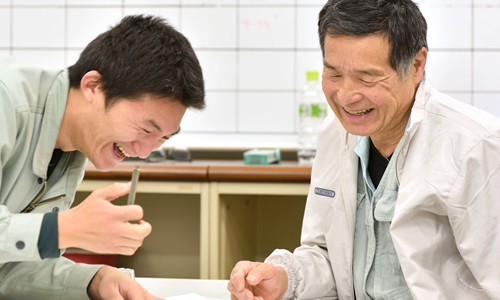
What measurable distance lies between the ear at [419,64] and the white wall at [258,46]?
59.5 inches

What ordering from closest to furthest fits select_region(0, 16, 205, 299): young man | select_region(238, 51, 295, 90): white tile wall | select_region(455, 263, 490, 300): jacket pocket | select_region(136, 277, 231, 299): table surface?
select_region(0, 16, 205, 299): young man
select_region(455, 263, 490, 300): jacket pocket
select_region(136, 277, 231, 299): table surface
select_region(238, 51, 295, 90): white tile wall

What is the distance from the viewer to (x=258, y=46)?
2.75m

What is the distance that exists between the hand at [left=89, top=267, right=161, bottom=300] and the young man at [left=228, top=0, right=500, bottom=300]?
0.22 metres

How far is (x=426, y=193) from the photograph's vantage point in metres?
1.10

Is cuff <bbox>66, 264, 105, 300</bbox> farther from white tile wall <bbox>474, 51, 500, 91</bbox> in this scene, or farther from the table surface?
white tile wall <bbox>474, 51, 500, 91</bbox>

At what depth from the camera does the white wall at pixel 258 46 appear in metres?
2.65

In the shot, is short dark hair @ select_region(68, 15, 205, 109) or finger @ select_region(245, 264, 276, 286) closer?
short dark hair @ select_region(68, 15, 205, 109)

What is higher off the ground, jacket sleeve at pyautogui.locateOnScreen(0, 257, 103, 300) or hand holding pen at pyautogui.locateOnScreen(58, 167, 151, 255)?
hand holding pen at pyautogui.locateOnScreen(58, 167, 151, 255)

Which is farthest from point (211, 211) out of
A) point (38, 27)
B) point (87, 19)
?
point (38, 27)

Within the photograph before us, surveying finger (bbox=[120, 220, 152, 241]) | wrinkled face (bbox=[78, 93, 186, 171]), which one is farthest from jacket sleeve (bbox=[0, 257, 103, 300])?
finger (bbox=[120, 220, 152, 241])

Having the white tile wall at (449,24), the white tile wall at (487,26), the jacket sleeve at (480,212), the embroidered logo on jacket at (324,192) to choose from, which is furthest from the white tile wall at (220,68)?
the jacket sleeve at (480,212)

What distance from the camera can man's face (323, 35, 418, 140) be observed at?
3.66 feet

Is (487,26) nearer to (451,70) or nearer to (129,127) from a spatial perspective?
(451,70)

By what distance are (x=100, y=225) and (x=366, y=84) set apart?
0.70 metres
